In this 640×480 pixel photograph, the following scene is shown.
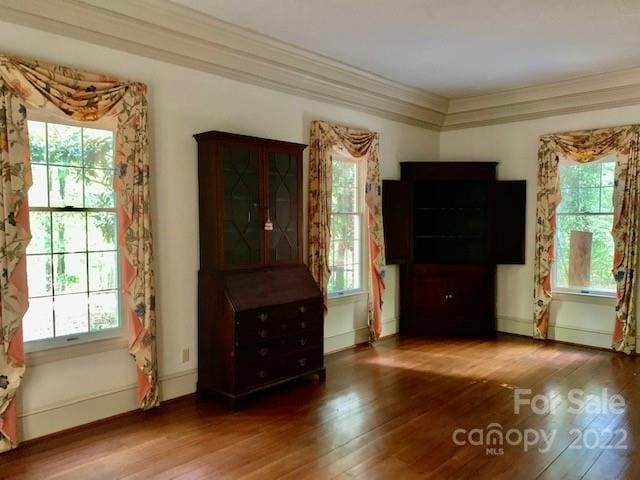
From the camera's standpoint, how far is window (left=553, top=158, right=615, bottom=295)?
546 cm

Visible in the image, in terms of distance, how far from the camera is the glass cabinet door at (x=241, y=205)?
3.88 metres

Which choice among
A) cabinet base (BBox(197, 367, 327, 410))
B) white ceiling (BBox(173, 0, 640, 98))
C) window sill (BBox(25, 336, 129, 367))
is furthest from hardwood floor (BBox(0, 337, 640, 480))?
white ceiling (BBox(173, 0, 640, 98))

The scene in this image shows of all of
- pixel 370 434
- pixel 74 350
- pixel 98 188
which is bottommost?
pixel 370 434

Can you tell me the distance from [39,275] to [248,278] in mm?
1474

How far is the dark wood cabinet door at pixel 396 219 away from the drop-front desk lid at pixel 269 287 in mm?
1784

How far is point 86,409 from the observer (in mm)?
3422

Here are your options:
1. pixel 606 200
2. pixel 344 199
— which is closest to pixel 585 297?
pixel 606 200

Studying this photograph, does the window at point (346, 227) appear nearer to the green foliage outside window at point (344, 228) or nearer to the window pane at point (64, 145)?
the green foliage outside window at point (344, 228)

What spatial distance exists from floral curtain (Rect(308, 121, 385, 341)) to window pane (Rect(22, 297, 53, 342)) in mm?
2400

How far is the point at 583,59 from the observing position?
4.61m

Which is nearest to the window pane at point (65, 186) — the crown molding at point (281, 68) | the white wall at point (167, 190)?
the white wall at point (167, 190)

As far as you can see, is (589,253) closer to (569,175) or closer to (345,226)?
(569,175)

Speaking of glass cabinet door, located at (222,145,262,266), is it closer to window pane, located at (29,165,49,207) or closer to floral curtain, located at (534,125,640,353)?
window pane, located at (29,165,49,207)

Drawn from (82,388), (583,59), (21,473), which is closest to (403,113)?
(583,59)
